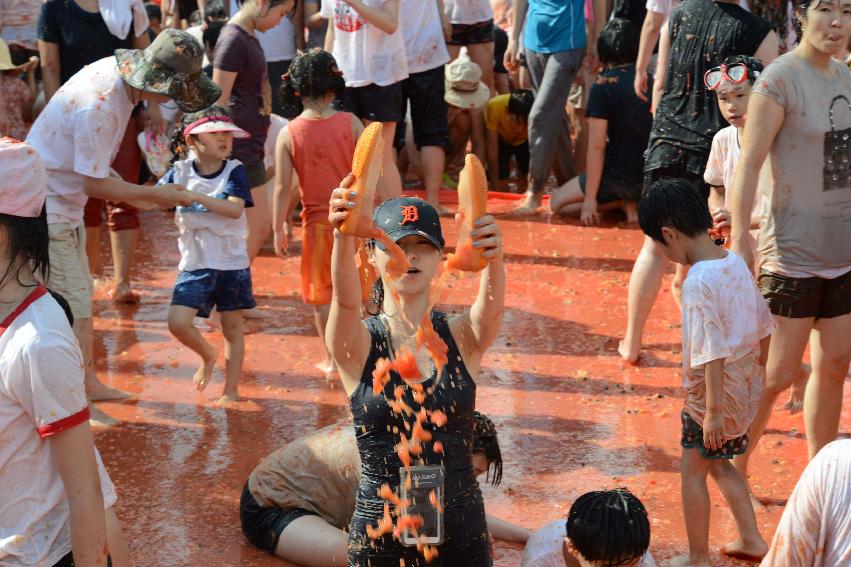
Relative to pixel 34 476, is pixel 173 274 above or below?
below

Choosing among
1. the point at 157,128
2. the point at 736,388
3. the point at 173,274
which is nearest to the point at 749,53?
the point at 736,388

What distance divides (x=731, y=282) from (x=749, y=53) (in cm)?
236

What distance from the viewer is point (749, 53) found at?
21.4 feet

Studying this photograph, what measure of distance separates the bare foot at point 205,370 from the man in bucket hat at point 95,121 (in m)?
0.91

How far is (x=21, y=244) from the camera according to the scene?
3.06 metres

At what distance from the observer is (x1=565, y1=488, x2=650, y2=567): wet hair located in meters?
3.73

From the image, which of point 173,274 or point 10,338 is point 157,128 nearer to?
point 173,274

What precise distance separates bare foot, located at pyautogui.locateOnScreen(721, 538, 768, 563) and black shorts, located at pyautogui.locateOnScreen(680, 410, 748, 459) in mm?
409

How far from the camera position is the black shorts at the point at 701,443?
4668 millimetres

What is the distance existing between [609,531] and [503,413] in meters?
2.75

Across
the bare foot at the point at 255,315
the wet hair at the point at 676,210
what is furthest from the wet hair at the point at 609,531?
the bare foot at the point at 255,315

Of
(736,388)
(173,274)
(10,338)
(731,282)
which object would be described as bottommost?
(173,274)

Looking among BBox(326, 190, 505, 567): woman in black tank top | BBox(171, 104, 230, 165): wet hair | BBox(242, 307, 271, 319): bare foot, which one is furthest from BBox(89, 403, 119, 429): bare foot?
BBox(326, 190, 505, 567): woman in black tank top

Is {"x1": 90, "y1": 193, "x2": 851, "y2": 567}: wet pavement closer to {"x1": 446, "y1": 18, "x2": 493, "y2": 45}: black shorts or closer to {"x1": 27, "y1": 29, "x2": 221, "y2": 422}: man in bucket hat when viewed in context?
{"x1": 27, "y1": 29, "x2": 221, "y2": 422}: man in bucket hat
